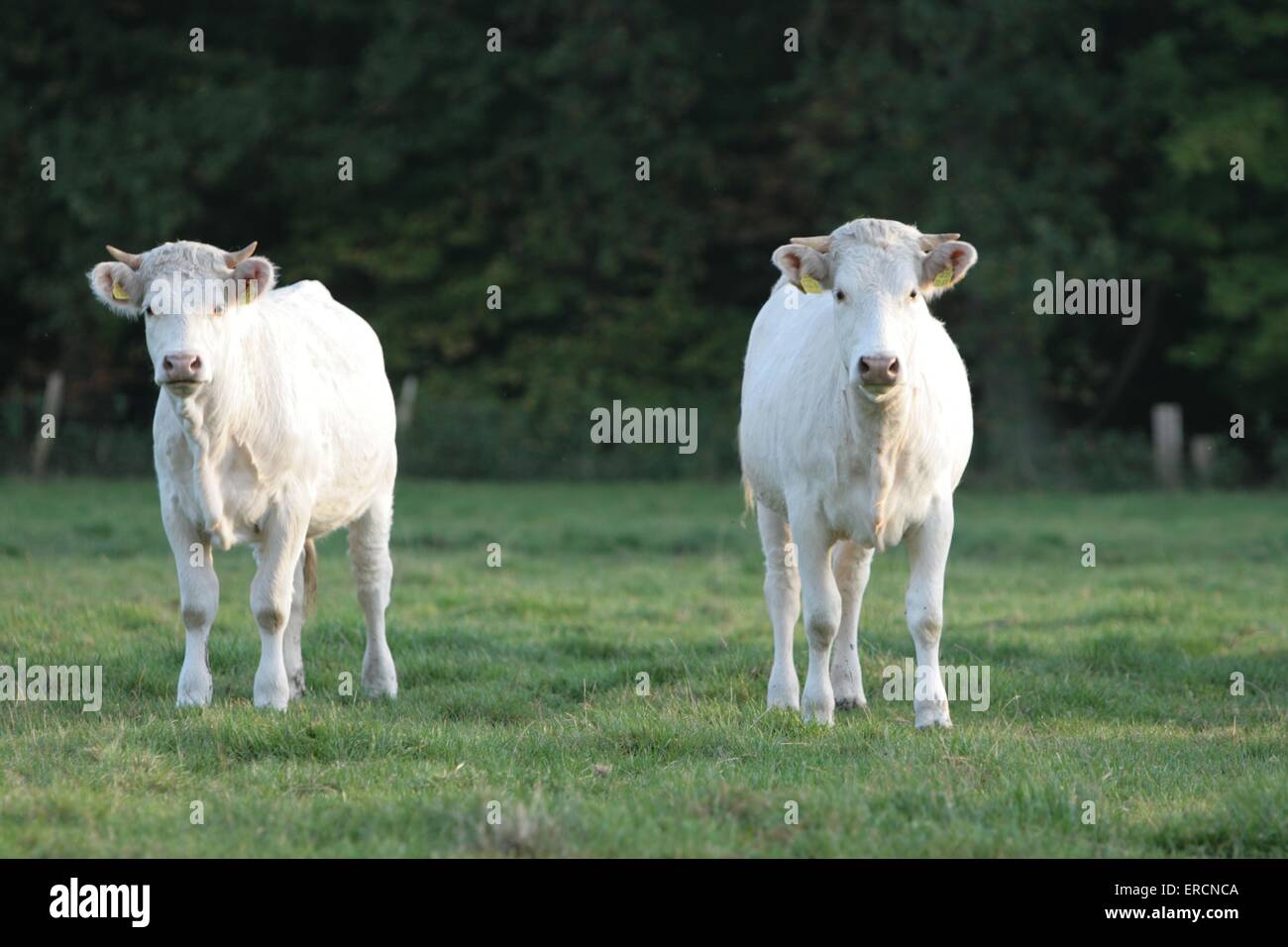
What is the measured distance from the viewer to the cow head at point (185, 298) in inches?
287

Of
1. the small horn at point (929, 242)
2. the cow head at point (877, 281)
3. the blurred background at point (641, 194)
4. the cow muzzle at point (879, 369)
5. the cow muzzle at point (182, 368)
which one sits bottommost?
the cow muzzle at point (879, 369)

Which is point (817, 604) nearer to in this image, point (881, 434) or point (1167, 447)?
point (881, 434)

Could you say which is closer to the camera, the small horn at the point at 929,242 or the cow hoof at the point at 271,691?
the small horn at the point at 929,242

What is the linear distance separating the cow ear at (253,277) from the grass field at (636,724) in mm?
1869

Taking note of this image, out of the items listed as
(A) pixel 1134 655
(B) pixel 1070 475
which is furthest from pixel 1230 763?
(B) pixel 1070 475

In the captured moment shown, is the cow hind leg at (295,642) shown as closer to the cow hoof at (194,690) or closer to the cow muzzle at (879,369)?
the cow hoof at (194,690)

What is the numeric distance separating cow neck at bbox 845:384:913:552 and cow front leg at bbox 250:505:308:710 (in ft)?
8.84

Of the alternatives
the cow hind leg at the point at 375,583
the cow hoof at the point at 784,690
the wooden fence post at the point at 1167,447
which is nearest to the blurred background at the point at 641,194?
the wooden fence post at the point at 1167,447

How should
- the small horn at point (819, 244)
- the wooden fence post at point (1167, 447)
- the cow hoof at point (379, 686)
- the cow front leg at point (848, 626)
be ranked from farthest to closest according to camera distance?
the wooden fence post at point (1167, 447) → the cow hoof at point (379, 686) → the cow front leg at point (848, 626) → the small horn at point (819, 244)

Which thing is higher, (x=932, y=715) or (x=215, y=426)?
(x=215, y=426)

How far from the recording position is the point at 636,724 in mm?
7031

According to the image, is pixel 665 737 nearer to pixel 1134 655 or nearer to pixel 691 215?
pixel 1134 655

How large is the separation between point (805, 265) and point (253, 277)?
250 cm

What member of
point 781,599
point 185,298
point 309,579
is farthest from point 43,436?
point 781,599
